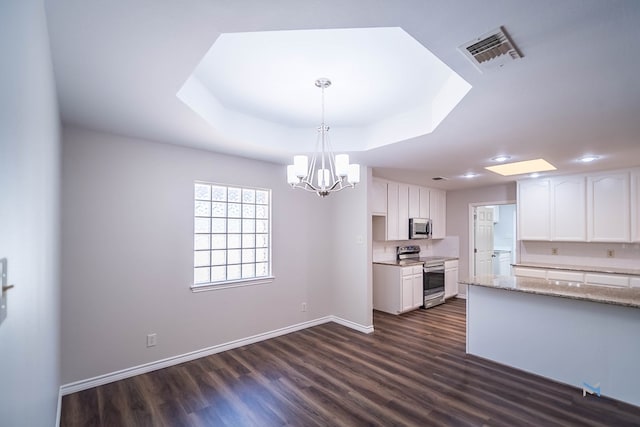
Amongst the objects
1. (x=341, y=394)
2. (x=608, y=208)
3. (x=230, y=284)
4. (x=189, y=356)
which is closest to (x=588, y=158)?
(x=608, y=208)

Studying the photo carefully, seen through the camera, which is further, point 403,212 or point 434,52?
point 403,212

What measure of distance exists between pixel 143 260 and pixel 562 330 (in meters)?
4.26

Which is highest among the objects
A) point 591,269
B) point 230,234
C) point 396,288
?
point 230,234

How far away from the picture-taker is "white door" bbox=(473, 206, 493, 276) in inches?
245

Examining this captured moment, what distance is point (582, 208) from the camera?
178 inches

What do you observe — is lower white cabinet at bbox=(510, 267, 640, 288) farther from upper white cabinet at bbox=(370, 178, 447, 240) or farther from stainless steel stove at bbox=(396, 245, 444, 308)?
upper white cabinet at bbox=(370, 178, 447, 240)

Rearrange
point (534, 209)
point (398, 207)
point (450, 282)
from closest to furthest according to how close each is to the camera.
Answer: point (534, 209), point (398, 207), point (450, 282)

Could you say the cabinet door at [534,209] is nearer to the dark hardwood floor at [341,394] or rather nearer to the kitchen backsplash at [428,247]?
the kitchen backsplash at [428,247]

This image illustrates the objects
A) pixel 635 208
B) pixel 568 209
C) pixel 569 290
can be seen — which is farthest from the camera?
pixel 568 209

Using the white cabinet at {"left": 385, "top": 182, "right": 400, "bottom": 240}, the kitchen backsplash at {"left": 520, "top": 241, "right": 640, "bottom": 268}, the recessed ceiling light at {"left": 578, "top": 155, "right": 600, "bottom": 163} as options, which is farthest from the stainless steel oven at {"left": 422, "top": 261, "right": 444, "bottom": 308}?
the recessed ceiling light at {"left": 578, "top": 155, "right": 600, "bottom": 163}

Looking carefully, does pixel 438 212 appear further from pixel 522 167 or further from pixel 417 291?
pixel 522 167

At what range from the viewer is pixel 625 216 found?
416cm

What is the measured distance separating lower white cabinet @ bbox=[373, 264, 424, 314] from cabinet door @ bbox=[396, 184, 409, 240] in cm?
66

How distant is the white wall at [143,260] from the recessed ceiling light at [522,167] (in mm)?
2324
